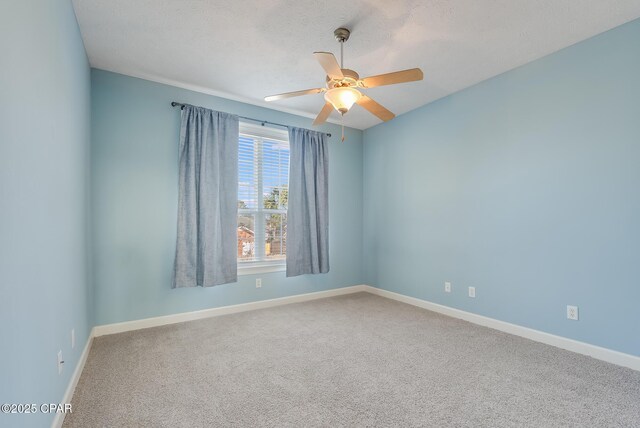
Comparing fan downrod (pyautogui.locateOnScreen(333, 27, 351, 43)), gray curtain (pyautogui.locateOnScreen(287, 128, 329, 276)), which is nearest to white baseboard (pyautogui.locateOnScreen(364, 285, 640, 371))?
gray curtain (pyautogui.locateOnScreen(287, 128, 329, 276))

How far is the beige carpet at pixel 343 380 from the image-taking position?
5.94 ft

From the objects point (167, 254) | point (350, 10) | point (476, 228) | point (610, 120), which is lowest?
point (167, 254)

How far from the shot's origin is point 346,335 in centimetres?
310

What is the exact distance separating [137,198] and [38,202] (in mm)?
1949

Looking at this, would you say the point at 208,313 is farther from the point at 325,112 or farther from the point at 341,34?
the point at 341,34

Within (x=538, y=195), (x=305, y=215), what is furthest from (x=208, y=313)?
(x=538, y=195)

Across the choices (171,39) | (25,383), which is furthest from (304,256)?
(25,383)

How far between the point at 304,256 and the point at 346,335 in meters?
1.49

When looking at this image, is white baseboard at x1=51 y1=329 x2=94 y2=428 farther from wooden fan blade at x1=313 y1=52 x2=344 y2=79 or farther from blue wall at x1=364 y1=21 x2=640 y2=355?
blue wall at x1=364 y1=21 x2=640 y2=355

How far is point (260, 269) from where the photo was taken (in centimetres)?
409

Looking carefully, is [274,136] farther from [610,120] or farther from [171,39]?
[610,120]

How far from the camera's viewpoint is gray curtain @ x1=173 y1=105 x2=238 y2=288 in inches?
137

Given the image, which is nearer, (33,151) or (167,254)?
(33,151)

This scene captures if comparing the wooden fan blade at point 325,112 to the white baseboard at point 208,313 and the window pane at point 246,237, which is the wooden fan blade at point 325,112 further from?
the white baseboard at point 208,313
